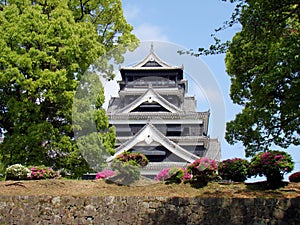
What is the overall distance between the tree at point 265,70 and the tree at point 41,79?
4982 millimetres

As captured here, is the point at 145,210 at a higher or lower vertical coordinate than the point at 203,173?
lower

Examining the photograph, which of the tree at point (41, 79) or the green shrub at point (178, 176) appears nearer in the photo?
the green shrub at point (178, 176)

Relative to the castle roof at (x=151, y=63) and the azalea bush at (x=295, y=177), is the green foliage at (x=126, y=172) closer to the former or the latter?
the azalea bush at (x=295, y=177)

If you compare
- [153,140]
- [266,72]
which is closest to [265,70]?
[266,72]

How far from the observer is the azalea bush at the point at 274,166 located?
11.4 meters

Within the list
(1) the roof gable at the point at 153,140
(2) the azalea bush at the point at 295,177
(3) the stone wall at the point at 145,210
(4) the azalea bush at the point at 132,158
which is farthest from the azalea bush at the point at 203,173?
→ (1) the roof gable at the point at 153,140

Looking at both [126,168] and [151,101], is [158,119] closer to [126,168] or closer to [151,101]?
[151,101]

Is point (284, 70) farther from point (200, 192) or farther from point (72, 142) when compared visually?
point (72, 142)

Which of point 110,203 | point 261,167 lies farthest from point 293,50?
point 110,203

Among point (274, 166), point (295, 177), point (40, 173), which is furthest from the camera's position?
point (40, 173)

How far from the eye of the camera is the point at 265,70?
481 inches

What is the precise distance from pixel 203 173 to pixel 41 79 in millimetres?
5926

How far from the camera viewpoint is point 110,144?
1484 cm

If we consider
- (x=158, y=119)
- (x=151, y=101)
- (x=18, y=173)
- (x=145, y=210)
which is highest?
(x=151, y=101)
